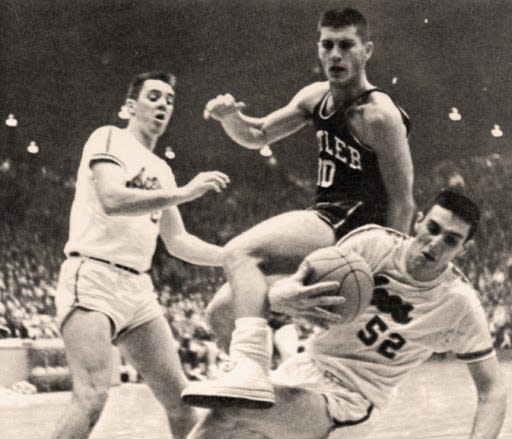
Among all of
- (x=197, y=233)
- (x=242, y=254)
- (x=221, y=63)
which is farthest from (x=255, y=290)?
(x=197, y=233)

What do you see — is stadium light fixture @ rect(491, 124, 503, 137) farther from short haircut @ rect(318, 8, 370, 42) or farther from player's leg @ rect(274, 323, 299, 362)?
short haircut @ rect(318, 8, 370, 42)

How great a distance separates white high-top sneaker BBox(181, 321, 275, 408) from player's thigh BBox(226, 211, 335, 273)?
0.81 ft

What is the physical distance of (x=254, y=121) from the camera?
358cm

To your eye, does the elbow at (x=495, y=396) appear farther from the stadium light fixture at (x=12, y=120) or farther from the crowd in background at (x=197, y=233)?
the stadium light fixture at (x=12, y=120)

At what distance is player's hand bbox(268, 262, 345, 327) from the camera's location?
2693 millimetres

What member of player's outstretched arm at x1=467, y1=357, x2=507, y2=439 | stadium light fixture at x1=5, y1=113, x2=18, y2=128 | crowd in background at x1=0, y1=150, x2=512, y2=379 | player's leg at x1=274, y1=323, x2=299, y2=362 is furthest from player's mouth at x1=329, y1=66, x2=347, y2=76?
stadium light fixture at x1=5, y1=113, x2=18, y2=128

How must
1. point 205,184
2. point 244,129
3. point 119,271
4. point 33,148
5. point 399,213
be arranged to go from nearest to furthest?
point 205,184, point 399,213, point 119,271, point 244,129, point 33,148

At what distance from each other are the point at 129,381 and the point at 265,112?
6.92 meters

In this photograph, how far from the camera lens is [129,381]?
10.7 metres

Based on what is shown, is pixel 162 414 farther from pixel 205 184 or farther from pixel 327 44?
pixel 327 44

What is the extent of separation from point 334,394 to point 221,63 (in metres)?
12.1

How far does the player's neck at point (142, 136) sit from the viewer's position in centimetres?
371

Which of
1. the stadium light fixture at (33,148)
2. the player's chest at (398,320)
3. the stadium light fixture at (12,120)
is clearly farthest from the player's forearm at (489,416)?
the stadium light fixture at (33,148)

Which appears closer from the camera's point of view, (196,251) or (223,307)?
(223,307)
